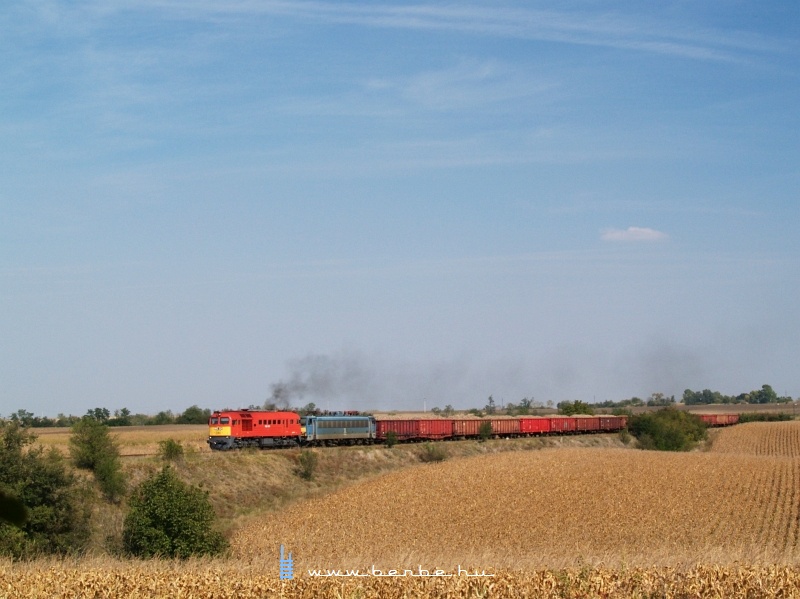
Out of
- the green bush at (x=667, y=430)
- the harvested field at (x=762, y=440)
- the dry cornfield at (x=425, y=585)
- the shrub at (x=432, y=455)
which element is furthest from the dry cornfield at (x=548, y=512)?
the harvested field at (x=762, y=440)

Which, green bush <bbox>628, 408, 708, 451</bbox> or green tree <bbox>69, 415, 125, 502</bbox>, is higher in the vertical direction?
green tree <bbox>69, 415, 125, 502</bbox>

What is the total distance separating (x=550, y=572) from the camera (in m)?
16.4

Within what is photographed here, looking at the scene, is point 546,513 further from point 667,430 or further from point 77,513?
point 667,430

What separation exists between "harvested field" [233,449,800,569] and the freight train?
312 inches

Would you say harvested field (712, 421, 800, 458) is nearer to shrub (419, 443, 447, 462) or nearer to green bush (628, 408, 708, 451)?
green bush (628, 408, 708, 451)

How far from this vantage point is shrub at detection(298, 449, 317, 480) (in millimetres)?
57000

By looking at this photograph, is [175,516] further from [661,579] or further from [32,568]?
[661,579]

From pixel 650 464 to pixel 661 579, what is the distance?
5097 centimetres

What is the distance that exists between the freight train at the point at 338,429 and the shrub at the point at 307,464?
4002 millimetres

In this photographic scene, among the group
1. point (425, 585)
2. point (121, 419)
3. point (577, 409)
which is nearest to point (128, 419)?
point (121, 419)

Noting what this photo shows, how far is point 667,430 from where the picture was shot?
96.9 meters

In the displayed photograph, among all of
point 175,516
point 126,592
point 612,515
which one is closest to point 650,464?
point 612,515

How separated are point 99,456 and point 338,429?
24.9m

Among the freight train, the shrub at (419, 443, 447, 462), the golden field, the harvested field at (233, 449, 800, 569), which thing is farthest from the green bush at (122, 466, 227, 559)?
the shrub at (419, 443, 447, 462)
